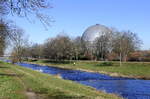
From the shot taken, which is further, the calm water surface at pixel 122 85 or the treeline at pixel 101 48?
the treeline at pixel 101 48

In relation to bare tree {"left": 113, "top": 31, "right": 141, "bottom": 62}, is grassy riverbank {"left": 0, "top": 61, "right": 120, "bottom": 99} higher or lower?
lower

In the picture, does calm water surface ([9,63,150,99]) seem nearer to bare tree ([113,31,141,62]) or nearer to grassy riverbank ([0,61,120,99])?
grassy riverbank ([0,61,120,99])

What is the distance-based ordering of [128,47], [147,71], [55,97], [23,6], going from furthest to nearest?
[128,47]
[147,71]
[55,97]
[23,6]

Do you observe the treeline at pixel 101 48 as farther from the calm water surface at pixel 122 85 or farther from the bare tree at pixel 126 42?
the calm water surface at pixel 122 85

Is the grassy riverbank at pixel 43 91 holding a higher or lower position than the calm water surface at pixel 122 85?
higher

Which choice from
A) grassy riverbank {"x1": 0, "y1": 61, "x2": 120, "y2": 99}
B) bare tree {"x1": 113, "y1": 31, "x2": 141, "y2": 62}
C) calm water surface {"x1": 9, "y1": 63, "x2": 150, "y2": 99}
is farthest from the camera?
bare tree {"x1": 113, "y1": 31, "x2": 141, "y2": 62}

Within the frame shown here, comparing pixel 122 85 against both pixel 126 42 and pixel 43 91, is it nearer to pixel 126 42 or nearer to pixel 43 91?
pixel 43 91

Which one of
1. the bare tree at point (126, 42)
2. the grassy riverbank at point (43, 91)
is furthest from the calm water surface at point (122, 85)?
the bare tree at point (126, 42)

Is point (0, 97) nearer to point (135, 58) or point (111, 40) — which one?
point (135, 58)

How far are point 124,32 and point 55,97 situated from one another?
257ft

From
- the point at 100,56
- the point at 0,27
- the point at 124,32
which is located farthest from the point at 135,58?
the point at 0,27

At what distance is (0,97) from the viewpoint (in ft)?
50.3

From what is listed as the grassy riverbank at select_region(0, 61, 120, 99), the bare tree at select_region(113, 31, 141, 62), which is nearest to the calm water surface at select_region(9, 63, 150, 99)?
the grassy riverbank at select_region(0, 61, 120, 99)

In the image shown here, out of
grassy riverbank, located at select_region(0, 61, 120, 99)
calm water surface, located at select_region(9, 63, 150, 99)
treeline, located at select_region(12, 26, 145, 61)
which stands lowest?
calm water surface, located at select_region(9, 63, 150, 99)
